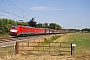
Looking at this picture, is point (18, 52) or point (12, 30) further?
point (12, 30)

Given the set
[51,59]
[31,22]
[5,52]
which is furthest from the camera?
[31,22]

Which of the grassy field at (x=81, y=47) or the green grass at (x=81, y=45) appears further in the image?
the green grass at (x=81, y=45)

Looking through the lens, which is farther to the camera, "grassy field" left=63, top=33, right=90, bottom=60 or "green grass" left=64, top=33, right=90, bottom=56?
"green grass" left=64, top=33, right=90, bottom=56

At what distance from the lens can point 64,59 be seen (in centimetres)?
1789

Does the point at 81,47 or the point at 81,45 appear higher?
the point at 81,47

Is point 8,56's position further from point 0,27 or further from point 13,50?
point 0,27

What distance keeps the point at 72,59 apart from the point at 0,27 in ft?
228

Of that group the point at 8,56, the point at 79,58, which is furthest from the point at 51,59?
the point at 8,56

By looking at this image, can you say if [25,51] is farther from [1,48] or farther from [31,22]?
[31,22]

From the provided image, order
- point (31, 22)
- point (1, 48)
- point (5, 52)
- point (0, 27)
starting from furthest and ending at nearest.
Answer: point (31, 22) → point (0, 27) → point (1, 48) → point (5, 52)

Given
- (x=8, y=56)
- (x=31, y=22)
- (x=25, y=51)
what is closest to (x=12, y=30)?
(x=25, y=51)

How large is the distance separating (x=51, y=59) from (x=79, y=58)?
2.53 metres

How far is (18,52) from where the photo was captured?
796 inches

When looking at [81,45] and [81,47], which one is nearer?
[81,47]
